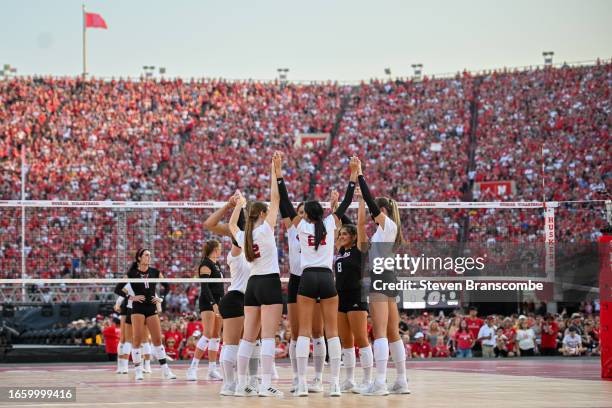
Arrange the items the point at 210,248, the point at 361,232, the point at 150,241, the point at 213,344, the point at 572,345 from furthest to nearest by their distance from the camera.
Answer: the point at 150,241, the point at 572,345, the point at 213,344, the point at 210,248, the point at 361,232

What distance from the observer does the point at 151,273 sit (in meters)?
16.2

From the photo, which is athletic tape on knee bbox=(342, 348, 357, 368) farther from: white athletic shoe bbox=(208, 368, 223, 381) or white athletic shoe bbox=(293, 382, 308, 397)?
white athletic shoe bbox=(208, 368, 223, 381)

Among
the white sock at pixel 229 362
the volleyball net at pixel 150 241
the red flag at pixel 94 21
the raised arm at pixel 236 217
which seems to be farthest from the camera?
the red flag at pixel 94 21

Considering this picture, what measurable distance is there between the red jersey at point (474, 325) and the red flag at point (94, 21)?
3888 cm

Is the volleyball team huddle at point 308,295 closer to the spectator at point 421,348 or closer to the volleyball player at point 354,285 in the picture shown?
the volleyball player at point 354,285

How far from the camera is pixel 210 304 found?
1559 cm

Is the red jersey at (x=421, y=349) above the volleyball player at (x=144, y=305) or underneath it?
underneath

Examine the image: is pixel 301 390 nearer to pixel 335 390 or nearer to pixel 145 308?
pixel 335 390

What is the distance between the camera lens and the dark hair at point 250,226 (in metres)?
11.2

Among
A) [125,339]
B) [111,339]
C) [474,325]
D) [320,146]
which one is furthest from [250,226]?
[320,146]

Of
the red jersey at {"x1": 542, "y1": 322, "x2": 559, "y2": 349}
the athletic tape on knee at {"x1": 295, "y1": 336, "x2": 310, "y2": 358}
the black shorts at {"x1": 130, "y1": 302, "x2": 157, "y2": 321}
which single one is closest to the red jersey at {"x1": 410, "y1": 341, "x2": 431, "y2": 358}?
the red jersey at {"x1": 542, "y1": 322, "x2": 559, "y2": 349}

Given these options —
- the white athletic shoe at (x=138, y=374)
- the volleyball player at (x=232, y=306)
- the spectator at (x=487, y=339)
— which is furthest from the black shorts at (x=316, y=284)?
the spectator at (x=487, y=339)

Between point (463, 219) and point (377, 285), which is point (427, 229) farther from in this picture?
point (377, 285)

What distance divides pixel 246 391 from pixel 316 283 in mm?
1625
